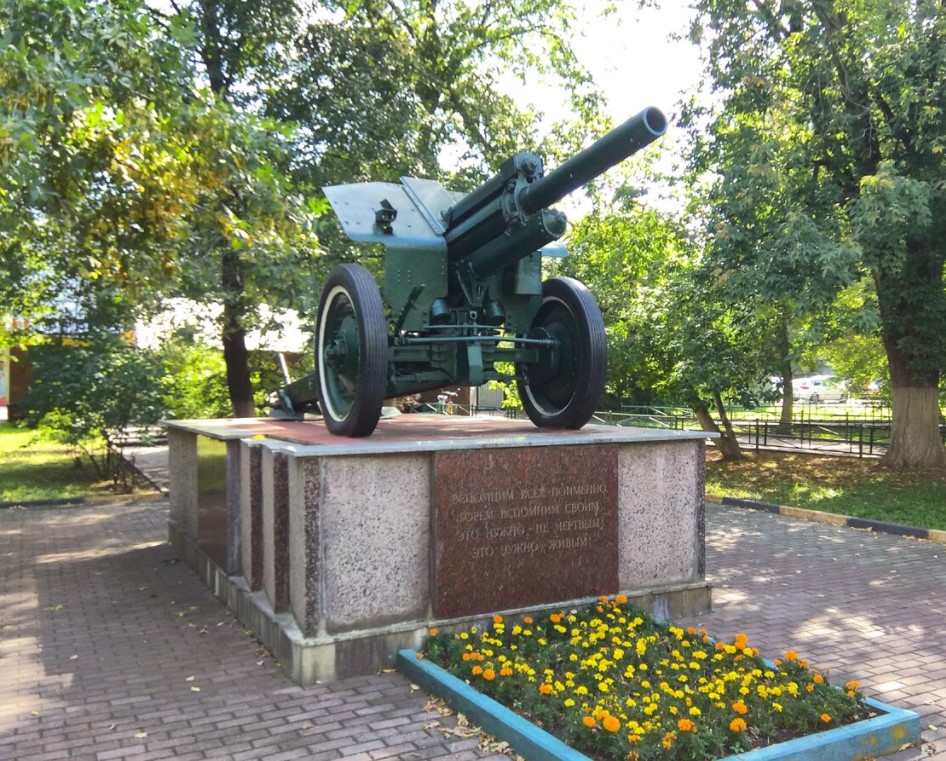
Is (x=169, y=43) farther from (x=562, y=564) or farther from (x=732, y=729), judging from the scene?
(x=732, y=729)

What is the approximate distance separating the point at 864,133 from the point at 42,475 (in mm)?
14617

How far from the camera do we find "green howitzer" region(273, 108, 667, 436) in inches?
227

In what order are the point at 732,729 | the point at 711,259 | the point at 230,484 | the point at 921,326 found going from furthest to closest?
the point at 921,326
the point at 711,259
the point at 230,484
the point at 732,729

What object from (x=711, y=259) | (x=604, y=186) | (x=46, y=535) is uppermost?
(x=604, y=186)

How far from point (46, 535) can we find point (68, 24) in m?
5.85

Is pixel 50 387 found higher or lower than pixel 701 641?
higher

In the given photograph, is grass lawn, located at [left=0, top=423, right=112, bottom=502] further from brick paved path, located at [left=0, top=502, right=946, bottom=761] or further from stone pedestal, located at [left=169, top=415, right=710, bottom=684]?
stone pedestal, located at [left=169, top=415, right=710, bottom=684]

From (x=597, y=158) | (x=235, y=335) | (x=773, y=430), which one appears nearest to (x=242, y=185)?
(x=597, y=158)

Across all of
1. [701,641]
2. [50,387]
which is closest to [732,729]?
[701,641]

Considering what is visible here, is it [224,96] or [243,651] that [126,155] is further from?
[224,96]

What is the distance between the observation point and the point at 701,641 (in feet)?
16.5

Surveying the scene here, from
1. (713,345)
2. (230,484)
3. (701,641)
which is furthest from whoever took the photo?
(713,345)

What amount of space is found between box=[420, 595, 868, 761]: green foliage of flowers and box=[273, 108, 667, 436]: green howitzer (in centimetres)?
167

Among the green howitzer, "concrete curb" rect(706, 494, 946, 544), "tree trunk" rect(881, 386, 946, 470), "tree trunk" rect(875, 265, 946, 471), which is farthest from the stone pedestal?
"tree trunk" rect(881, 386, 946, 470)
